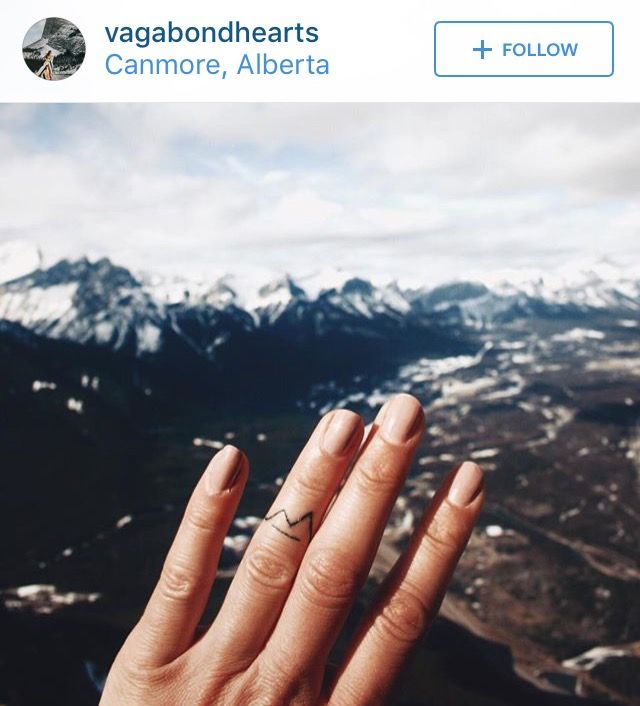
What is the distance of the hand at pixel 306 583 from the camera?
1.60 meters

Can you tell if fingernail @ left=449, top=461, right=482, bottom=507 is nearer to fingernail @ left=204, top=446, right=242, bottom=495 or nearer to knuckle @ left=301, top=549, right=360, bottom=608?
knuckle @ left=301, top=549, right=360, bottom=608

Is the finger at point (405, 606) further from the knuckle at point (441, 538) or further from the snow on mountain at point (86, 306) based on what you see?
the snow on mountain at point (86, 306)

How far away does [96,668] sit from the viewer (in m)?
13.0

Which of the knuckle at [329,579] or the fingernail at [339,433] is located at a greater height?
the fingernail at [339,433]

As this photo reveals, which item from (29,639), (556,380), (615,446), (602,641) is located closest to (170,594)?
(29,639)

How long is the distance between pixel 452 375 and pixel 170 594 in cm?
7826

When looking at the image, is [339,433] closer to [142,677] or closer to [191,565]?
[191,565]

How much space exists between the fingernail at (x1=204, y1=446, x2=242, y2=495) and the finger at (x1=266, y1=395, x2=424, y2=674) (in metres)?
0.35
